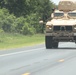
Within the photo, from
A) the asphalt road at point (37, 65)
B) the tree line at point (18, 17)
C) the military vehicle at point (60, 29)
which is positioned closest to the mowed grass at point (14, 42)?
the military vehicle at point (60, 29)

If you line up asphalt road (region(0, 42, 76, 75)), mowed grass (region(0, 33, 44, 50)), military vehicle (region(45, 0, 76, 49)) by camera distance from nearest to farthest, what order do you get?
asphalt road (region(0, 42, 76, 75)), military vehicle (region(45, 0, 76, 49)), mowed grass (region(0, 33, 44, 50))

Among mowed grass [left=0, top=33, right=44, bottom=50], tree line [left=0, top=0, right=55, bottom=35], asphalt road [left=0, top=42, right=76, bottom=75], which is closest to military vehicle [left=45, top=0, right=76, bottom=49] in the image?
mowed grass [left=0, top=33, right=44, bottom=50]

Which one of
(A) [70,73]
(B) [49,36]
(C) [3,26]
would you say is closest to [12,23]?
(C) [3,26]

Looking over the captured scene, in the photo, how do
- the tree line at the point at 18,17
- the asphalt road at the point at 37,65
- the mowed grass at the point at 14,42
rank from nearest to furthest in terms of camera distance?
the asphalt road at the point at 37,65
the mowed grass at the point at 14,42
the tree line at the point at 18,17

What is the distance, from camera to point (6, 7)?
82.3 meters

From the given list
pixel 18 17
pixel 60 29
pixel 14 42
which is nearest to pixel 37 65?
pixel 60 29

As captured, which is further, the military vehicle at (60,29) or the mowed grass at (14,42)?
the mowed grass at (14,42)

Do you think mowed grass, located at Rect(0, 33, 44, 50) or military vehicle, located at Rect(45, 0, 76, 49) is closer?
military vehicle, located at Rect(45, 0, 76, 49)

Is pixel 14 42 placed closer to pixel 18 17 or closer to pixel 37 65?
pixel 37 65

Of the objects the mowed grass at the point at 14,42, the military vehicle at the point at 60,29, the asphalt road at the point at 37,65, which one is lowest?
the mowed grass at the point at 14,42

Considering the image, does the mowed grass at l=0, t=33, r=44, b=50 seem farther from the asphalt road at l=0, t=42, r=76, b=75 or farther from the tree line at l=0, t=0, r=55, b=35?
the asphalt road at l=0, t=42, r=76, b=75

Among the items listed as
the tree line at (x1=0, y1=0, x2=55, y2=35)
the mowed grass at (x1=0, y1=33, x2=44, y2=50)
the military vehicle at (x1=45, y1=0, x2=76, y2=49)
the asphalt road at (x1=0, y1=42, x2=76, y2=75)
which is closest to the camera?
the asphalt road at (x1=0, y1=42, x2=76, y2=75)

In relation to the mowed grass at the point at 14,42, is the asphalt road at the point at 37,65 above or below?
above

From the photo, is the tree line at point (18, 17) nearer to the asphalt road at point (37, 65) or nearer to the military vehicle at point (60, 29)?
the military vehicle at point (60, 29)
